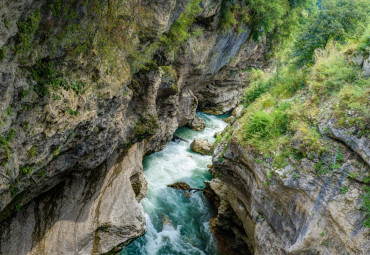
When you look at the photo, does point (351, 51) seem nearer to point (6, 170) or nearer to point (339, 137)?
point (339, 137)

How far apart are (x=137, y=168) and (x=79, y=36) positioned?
7174mm

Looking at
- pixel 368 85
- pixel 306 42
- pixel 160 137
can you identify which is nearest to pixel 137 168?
pixel 160 137

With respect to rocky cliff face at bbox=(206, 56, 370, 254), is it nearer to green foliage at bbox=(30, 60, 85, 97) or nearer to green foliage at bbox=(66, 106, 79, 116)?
green foliage at bbox=(66, 106, 79, 116)

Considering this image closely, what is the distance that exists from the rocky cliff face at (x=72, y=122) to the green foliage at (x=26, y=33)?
2cm

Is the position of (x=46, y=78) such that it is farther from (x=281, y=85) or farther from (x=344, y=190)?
(x=281, y=85)

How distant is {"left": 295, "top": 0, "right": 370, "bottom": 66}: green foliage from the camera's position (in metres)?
11.7

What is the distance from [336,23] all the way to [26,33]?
12.4m

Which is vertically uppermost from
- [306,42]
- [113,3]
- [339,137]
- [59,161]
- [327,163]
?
[306,42]

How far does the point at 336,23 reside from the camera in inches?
455

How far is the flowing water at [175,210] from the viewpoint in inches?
467

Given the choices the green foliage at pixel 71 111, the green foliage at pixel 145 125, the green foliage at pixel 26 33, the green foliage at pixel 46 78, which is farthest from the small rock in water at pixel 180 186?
the green foliage at pixel 26 33

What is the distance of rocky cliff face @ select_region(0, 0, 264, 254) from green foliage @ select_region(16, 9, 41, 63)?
0.02 m

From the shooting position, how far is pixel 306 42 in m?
12.4

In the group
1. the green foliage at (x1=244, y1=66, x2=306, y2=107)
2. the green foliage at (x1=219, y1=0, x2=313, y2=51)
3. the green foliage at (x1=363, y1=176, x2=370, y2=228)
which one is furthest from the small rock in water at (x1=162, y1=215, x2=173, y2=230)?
the green foliage at (x1=219, y1=0, x2=313, y2=51)
